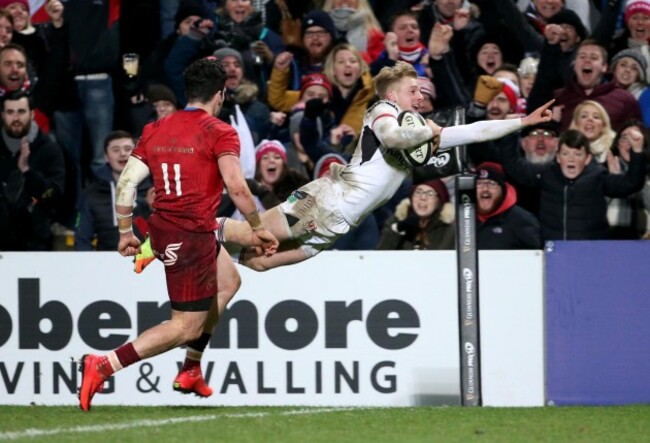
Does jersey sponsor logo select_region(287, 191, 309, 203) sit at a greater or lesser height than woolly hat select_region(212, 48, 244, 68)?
lesser

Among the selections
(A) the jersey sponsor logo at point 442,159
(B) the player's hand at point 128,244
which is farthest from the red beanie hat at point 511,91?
(B) the player's hand at point 128,244

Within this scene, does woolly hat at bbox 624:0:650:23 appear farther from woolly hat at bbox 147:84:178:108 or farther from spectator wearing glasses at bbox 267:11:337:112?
woolly hat at bbox 147:84:178:108

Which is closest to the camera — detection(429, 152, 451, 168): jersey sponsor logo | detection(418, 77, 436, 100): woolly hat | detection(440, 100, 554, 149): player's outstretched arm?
detection(440, 100, 554, 149): player's outstretched arm

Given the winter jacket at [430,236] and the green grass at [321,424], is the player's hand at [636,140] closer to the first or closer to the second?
the winter jacket at [430,236]

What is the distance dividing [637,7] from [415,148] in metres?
4.45

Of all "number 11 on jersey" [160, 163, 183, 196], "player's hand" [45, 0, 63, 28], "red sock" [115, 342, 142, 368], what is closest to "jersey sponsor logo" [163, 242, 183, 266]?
"number 11 on jersey" [160, 163, 183, 196]

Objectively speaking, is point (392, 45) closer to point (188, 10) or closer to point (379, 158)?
point (188, 10)

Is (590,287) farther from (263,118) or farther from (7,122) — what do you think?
(7,122)

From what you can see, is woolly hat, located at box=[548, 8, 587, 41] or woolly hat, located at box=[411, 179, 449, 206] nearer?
woolly hat, located at box=[411, 179, 449, 206]

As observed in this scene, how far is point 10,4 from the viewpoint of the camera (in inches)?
509

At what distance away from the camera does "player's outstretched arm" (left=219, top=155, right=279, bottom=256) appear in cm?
761

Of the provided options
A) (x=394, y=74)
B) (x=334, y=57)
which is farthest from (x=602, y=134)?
(x=394, y=74)

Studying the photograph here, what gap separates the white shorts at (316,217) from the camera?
8.56 metres

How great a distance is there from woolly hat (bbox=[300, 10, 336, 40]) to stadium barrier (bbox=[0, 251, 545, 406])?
357cm
